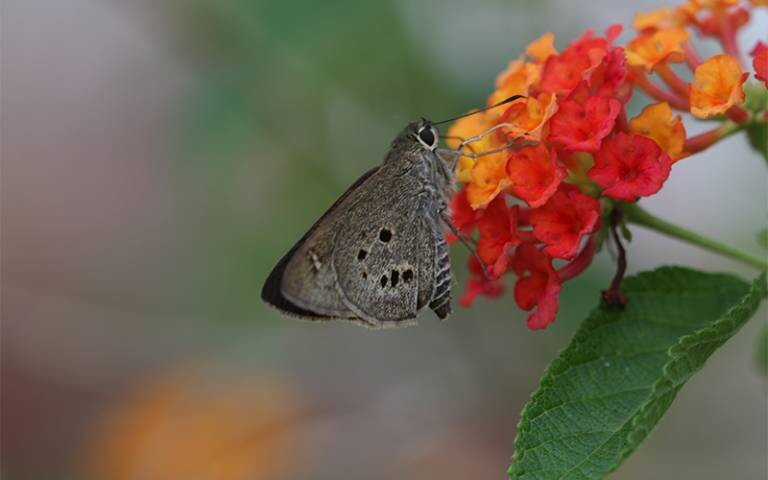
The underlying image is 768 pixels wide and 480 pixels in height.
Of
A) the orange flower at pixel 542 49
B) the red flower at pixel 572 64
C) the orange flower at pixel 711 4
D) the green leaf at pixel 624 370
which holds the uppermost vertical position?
the orange flower at pixel 711 4

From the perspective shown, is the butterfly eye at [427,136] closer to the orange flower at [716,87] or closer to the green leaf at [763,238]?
the orange flower at [716,87]

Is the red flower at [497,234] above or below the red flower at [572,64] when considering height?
below

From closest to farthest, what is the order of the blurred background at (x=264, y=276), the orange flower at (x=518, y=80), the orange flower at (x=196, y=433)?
1. the orange flower at (x=518, y=80)
2. the blurred background at (x=264, y=276)
3. the orange flower at (x=196, y=433)

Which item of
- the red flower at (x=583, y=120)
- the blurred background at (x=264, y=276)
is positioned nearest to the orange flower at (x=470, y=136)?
the red flower at (x=583, y=120)

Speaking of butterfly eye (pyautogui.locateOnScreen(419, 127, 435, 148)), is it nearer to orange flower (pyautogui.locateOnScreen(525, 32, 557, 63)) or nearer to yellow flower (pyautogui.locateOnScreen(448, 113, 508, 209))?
yellow flower (pyautogui.locateOnScreen(448, 113, 508, 209))

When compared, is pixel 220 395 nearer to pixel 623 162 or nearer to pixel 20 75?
pixel 20 75

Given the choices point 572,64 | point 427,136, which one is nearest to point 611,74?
point 572,64

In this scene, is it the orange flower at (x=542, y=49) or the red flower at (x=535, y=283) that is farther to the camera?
the orange flower at (x=542, y=49)

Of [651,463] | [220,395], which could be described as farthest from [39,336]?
[651,463]

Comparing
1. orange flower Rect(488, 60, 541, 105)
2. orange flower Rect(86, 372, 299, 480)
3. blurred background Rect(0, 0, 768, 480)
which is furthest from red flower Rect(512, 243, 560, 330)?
orange flower Rect(86, 372, 299, 480)
